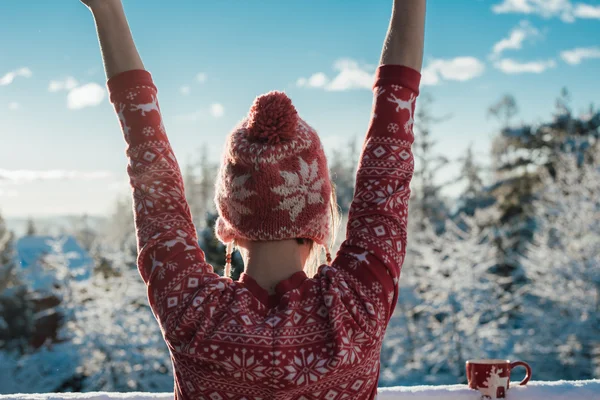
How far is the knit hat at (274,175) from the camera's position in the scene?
93 cm

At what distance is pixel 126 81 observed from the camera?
977 millimetres

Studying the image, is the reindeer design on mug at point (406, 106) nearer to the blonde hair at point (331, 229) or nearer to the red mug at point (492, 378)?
the blonde hair at point (331, 229)

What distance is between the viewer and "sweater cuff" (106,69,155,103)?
976 millimetres

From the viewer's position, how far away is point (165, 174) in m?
0.95

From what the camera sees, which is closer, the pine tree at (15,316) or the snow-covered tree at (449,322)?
the snow-covered tree at (449,322)

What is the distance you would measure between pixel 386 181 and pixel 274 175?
18 centimetres

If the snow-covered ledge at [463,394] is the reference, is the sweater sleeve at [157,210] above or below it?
above

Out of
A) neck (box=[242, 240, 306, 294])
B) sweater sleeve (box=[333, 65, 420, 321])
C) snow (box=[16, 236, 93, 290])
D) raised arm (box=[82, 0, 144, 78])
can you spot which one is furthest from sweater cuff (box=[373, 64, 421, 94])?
snow (box=[16, 236, 93, 290])

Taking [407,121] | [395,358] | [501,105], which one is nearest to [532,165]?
[501,105]

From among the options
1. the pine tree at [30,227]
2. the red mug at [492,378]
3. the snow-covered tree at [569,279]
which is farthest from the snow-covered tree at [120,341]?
the pine tree at [30,227]

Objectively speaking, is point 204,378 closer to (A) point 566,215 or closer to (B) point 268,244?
(B) point 268,244

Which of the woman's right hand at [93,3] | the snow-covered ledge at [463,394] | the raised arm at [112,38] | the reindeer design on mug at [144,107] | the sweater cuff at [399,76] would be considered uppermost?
the woman's right hand at [93,3]

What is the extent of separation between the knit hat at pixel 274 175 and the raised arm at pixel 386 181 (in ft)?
0.25

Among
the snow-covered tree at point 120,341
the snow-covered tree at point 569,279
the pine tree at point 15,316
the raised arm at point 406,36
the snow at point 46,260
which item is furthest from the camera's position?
the pine tree at point 15,316
